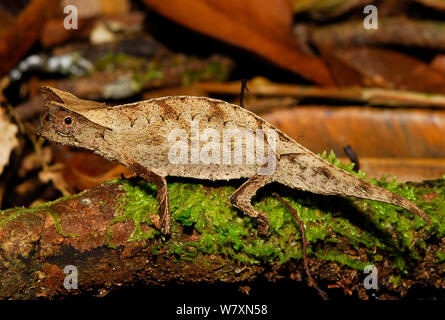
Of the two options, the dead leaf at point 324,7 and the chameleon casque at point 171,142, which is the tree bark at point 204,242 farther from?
the dead leaf at point 324,7

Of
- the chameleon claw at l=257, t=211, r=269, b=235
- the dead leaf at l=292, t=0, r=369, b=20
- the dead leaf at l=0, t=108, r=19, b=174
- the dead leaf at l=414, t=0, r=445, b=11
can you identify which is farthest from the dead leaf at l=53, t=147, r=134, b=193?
the dead leaf at l=414, t=0, r=445, b=11

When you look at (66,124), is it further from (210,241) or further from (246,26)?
(246,26)

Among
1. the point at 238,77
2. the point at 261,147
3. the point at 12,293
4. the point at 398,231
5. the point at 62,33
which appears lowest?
the point at 12,293

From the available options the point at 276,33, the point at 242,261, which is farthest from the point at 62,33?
the point at 242,261

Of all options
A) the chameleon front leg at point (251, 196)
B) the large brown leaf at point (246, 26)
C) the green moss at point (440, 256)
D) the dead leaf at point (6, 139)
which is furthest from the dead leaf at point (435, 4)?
the dead leaf at point (6, 139)

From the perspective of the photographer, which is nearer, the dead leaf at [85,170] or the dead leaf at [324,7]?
the dead leaf at [85,170]

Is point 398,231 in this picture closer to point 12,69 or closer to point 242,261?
point 242,261

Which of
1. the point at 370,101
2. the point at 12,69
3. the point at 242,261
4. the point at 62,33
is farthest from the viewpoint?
the point at 62,33
